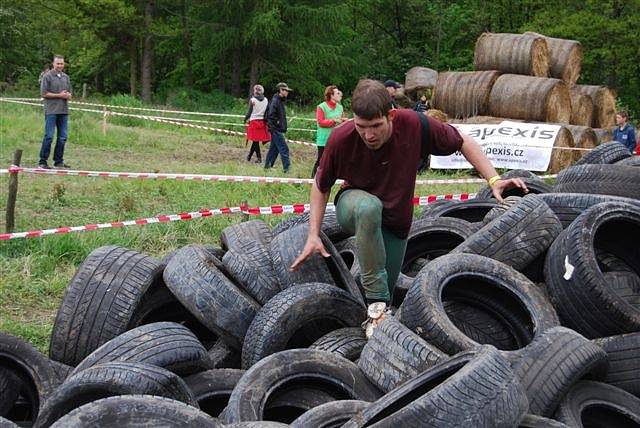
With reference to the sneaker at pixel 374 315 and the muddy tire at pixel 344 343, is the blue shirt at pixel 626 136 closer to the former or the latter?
the sneaker at pixel 374 315

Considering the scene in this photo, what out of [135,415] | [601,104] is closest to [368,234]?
[135,415]

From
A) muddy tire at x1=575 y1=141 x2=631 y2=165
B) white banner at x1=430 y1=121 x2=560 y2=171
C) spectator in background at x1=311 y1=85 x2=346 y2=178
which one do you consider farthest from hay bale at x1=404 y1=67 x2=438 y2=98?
muddy tire at x1=575 y1=141 x2=631 y2=165

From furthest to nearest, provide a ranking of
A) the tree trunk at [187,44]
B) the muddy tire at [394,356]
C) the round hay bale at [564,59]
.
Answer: the tree trunk at [187,44]
the round hay bale at [564,59]
the muddy tire at [394,356]

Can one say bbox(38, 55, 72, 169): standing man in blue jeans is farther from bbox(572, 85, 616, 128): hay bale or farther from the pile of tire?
bbox(572, 85, 616, 128): hay bale

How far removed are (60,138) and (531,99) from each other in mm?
10397

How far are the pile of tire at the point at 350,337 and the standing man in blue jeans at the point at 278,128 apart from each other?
33.1 ft

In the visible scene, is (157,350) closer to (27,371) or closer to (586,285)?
(27,371)

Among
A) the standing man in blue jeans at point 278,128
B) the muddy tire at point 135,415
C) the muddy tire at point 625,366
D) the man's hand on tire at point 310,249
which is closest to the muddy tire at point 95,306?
the man's hand on tire at point 310,249

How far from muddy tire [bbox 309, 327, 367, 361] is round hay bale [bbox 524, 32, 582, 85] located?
702 inches

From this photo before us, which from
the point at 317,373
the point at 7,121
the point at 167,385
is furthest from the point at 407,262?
the point at 7,121

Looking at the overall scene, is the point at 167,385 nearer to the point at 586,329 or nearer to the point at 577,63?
the point at 586,329

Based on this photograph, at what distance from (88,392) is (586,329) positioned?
288 centimetres

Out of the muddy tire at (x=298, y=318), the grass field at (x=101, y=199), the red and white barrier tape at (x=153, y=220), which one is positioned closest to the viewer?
the muddy tire at (x=298, y=318)

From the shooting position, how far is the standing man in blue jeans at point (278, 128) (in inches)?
A: 650
